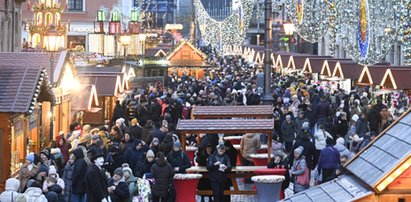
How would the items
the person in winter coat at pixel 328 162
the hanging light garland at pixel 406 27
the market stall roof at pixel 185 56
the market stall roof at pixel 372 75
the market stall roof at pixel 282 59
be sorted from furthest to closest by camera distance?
the market stall roof at pixel 185 56
the market stall roof at pixel 282 59
the market stall roof at pixel 372 75
the hanging light garland at pixel 406 27
the person in winter coat at pixel 328 162

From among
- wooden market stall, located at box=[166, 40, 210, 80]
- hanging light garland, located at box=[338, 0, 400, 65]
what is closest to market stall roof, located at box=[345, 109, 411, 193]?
hanging light garland, located at box=[338, 0, 400, 65]

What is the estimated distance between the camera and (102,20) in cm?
4991

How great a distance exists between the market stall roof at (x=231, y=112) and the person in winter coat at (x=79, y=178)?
856 centimetres

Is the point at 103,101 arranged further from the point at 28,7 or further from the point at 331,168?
the point at 28,7

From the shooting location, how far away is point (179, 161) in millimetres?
18500

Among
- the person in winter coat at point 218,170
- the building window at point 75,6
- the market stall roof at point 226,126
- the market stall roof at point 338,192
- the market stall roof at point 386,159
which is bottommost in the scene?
the person in winter coat at point 218,170

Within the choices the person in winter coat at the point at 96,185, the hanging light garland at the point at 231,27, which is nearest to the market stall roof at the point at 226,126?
the person in winter coat at the point at 96,185

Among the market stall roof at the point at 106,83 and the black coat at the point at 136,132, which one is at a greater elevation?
the market stall roof at the point at 106,83

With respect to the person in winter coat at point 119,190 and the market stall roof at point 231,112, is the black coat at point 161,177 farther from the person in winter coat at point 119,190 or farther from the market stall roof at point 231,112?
the market stall roof at point 231,112

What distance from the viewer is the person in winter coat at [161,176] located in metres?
17.0

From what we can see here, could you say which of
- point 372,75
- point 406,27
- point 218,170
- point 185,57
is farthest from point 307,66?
point 218,170

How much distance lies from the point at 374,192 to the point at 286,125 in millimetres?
17117

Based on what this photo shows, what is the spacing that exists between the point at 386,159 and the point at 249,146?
14.2 meters

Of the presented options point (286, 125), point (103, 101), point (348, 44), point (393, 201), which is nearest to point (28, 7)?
point (348, 44)
